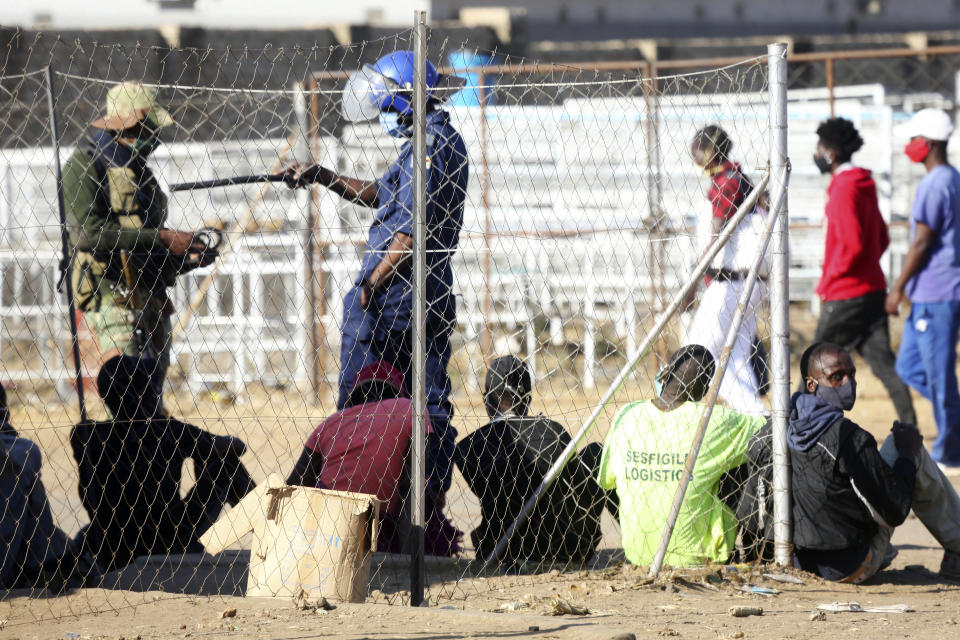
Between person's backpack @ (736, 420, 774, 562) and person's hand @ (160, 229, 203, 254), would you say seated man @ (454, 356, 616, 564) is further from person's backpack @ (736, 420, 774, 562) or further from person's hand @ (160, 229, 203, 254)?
person's hand @ (160, 229, 203, 254)

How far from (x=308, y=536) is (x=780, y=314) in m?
2.03

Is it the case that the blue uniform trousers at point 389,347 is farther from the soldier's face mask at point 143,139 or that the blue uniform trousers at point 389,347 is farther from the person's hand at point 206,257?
the soldier's face mask at point 143,139

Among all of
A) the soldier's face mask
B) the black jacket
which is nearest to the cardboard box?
the black jacket

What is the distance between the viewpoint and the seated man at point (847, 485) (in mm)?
4594

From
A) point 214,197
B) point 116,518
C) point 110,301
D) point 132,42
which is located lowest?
point 116,518

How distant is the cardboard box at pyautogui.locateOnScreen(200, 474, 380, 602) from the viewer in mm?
4129

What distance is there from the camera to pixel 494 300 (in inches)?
400

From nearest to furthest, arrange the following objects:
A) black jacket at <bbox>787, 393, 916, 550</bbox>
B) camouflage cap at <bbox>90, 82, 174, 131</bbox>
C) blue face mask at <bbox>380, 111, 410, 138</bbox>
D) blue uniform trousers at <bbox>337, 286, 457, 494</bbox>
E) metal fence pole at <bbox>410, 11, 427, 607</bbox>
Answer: metal fence pole at <bbox>410, 11, 427, 607</bbox> → black jacket at <bbox>787, 393, 916, 550</bbox> → blue face mask at <bbox>380, 111, 410, 138</bbox> → blue uniform trousers at <bbox>337, 286, 457, 494</bbox> → camouflage cap at <bbox>90, 82, 174, 131</bbox>

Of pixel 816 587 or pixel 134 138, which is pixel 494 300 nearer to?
pixel 134 138

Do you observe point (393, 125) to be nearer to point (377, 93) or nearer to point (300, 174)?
point (377, 93)

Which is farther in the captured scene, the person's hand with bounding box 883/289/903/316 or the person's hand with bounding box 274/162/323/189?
the person's hand with bounding box 883/289/903/316

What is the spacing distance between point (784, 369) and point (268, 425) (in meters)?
4.67

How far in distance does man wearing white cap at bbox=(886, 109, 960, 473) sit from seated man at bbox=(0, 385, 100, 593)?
4544 mm

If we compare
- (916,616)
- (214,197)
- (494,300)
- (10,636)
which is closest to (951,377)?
(916,616)
